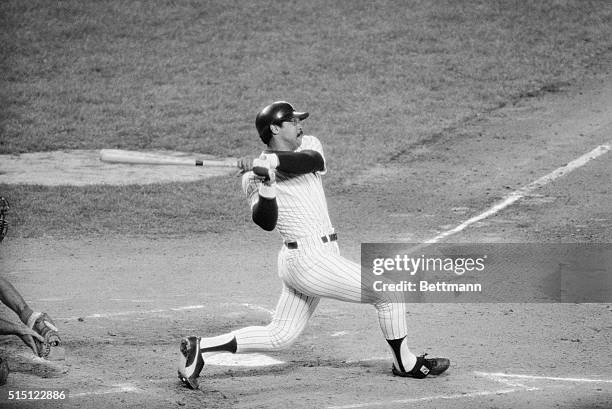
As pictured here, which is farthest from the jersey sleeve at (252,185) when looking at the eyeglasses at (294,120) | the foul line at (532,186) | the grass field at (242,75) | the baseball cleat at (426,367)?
the grass field at (242,75)

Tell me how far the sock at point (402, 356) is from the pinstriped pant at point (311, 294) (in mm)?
66

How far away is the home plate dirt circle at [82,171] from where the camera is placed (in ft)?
43.6

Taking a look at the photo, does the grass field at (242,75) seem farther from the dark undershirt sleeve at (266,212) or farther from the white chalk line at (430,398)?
the white chalk line at (430,398)

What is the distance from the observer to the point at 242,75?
57.8 ft

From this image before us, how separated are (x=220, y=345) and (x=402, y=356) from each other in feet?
3.77

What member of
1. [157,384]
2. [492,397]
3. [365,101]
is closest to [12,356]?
[157,384]

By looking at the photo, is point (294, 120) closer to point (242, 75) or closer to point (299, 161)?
point (299, 161)

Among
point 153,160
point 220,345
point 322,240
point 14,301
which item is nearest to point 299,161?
point 322,240

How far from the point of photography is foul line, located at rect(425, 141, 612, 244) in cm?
1073

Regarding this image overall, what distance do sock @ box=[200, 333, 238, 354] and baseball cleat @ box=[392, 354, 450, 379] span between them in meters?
1.10

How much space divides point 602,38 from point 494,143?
5161mm

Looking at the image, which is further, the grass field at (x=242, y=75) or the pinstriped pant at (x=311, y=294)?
the grass field at (x=242, y=75)

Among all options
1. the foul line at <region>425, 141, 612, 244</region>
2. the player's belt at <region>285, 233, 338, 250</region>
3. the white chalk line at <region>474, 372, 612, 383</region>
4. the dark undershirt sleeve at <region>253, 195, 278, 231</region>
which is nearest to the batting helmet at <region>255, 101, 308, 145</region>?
the dark undershirt sleeve at <region>253, 195, 278, 231</region>

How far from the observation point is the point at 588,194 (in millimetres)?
11781
